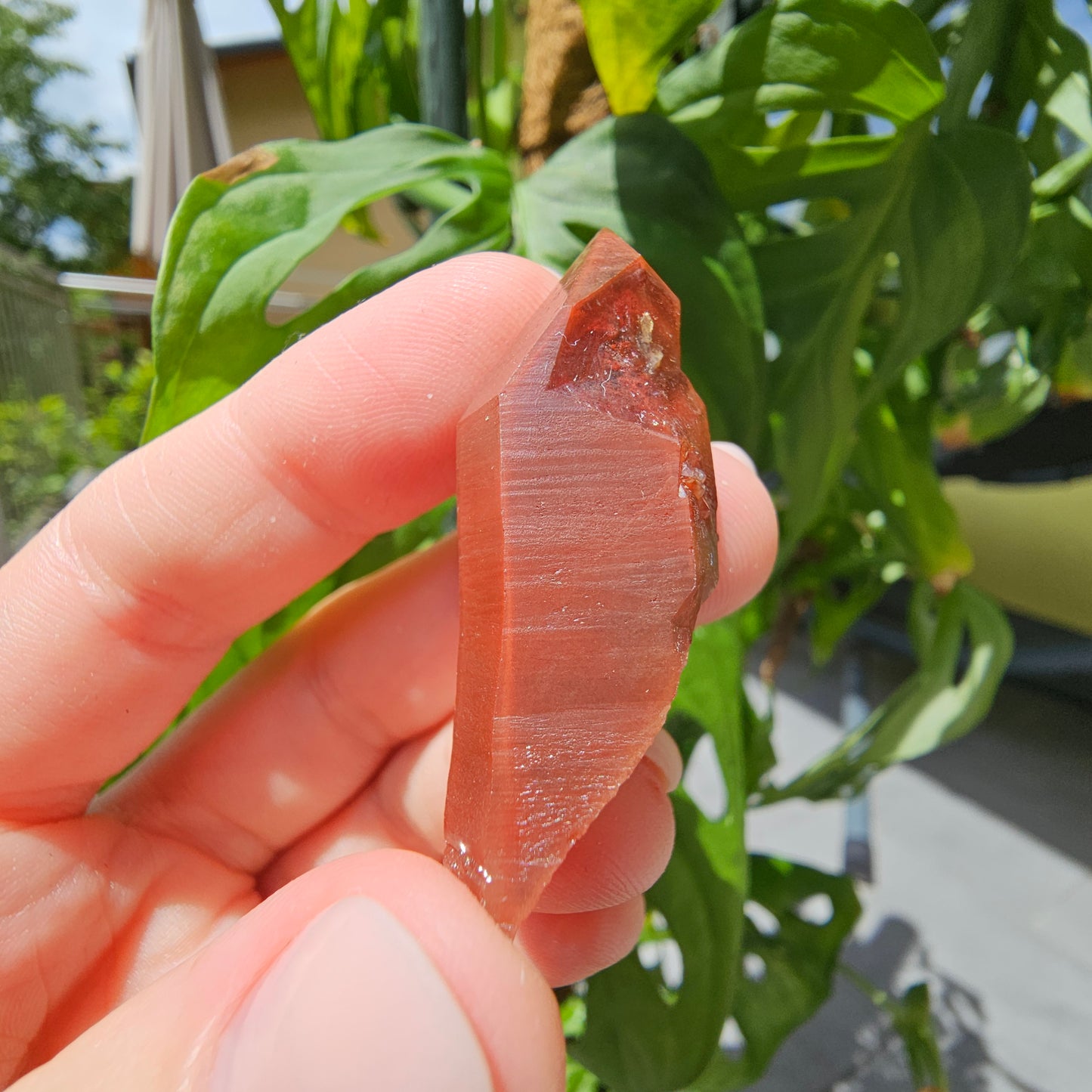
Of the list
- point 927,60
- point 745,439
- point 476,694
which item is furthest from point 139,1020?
point 927,60

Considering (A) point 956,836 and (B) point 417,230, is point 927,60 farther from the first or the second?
(A) point 956,836

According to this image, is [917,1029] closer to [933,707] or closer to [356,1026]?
[933,707]

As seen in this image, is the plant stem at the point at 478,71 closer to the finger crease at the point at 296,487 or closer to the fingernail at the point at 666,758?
the finger crease at the point at 296,487

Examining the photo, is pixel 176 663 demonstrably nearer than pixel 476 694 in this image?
No

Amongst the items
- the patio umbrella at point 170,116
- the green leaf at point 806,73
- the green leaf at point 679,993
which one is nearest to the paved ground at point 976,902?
the green leaf at point 679,993

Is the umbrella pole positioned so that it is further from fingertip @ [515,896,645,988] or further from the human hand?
fingertip @ [515,896,645,988]

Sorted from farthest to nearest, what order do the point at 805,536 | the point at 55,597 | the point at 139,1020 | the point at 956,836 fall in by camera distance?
the point at 956,836 < the point at 805,536 < the point at 55,597 < the point at 139,1020
